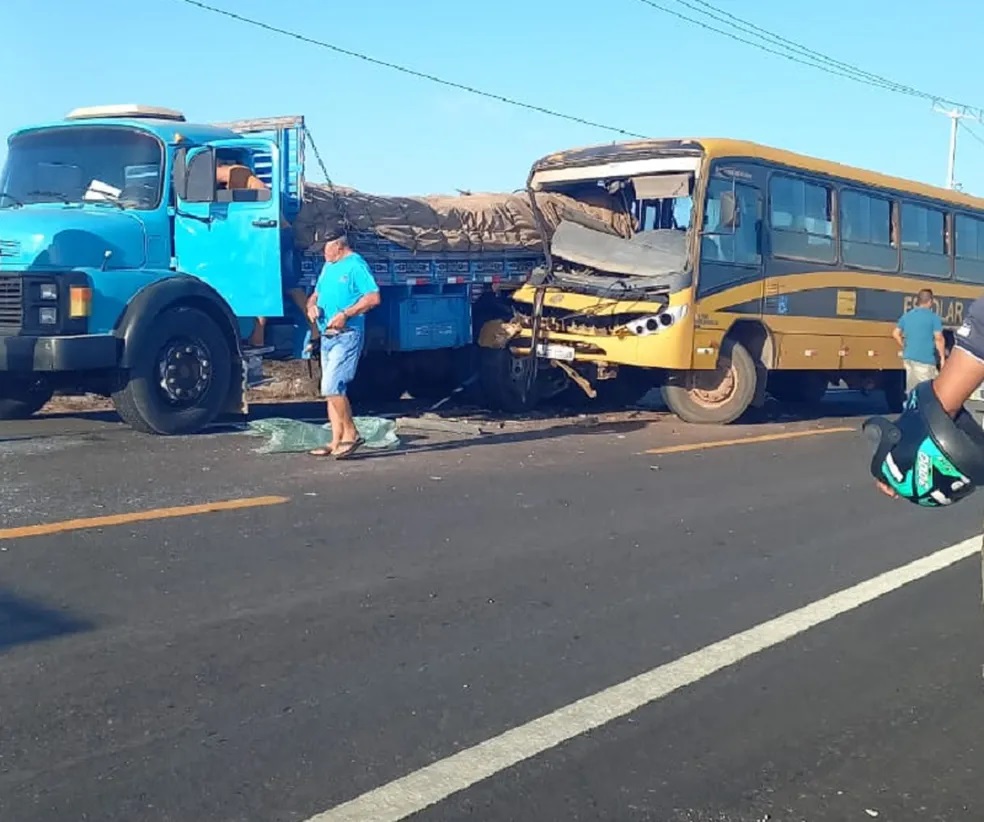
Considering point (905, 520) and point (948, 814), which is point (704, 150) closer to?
A: point (905, 520)

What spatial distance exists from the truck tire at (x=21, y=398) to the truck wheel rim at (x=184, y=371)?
134cm

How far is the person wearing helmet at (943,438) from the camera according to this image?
2.75 meters

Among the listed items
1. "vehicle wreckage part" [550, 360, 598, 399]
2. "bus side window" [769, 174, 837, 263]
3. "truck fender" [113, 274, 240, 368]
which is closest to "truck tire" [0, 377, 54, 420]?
"truck fender" [113, 274, 240, 368]

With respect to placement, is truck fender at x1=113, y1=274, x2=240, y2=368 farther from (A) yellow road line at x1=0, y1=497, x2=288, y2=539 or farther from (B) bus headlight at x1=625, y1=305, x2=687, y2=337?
(B) bus headlight at x1=625, y1=305, x2=687, y2=337

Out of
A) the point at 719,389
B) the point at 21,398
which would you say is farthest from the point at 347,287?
the point at 719,389

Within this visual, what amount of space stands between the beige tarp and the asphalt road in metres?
3.43

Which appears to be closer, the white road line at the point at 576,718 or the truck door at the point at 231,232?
the white road line at the point at 576,718

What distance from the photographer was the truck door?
10.9 meters

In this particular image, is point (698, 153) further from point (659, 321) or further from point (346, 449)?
point (346, 449)

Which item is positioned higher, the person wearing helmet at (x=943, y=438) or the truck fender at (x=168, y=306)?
the truck fender at (x=168, y=306)

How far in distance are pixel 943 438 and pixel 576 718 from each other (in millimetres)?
1926

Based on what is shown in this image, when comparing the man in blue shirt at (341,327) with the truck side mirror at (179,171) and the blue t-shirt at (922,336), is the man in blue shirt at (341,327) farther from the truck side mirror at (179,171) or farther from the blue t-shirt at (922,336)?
the blue t-shirt at (922,336)

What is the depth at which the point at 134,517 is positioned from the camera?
275 inches

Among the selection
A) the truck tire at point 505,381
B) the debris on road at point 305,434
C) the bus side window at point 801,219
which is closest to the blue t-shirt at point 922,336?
the bus side window at point 801,219
